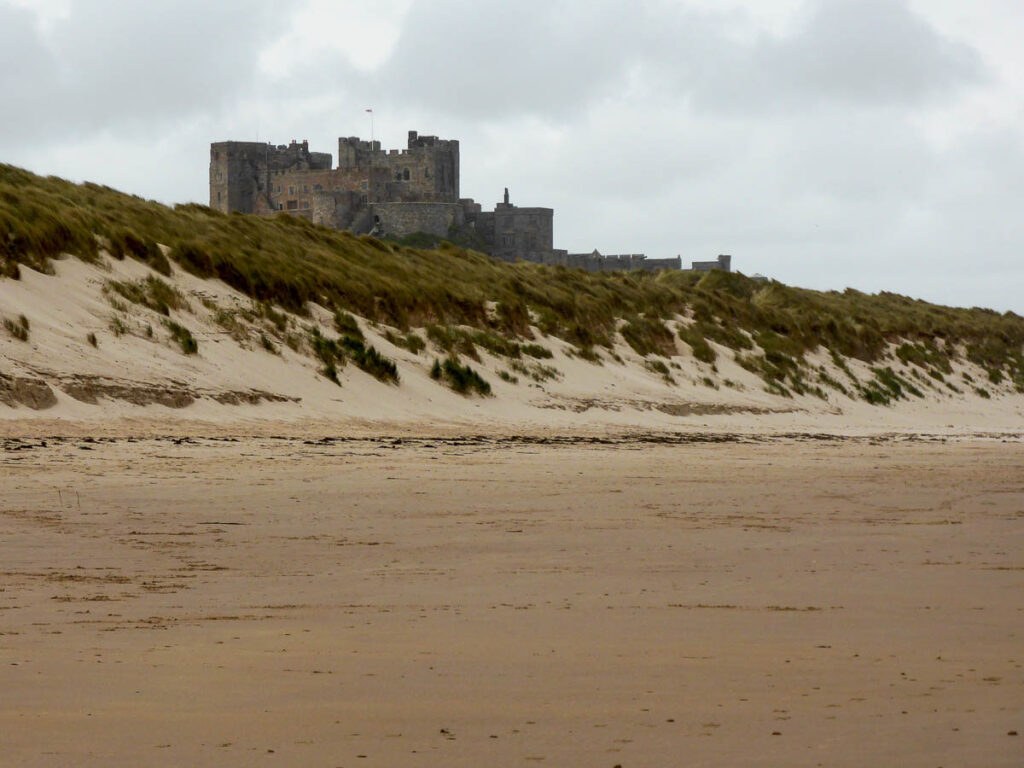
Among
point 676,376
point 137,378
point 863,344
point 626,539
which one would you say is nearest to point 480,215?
point 863,344

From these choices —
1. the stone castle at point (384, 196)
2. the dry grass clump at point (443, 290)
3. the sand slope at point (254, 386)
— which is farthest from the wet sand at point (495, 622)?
the stone castle at point (384, 196)

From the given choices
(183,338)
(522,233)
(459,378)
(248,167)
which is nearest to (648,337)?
(459,378)

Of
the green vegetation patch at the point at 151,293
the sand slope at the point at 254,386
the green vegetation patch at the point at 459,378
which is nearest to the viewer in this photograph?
the sand slope at the point at 254,386

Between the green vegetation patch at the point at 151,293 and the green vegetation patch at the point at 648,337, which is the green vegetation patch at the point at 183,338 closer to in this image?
the green vegetation patch at the point at 151,293

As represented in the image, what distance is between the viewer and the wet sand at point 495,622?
2994 mm

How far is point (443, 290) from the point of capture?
19344 millimetres

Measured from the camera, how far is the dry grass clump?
51.7 feet

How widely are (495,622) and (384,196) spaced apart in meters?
86.2

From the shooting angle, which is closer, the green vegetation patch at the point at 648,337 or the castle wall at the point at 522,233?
the green vegetation patch at the point at 648,337

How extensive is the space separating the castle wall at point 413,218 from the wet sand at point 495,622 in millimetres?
76341

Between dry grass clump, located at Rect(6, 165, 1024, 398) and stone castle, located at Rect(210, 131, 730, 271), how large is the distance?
174 ft

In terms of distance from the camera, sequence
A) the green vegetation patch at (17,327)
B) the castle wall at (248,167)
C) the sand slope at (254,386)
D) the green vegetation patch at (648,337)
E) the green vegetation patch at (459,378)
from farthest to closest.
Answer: the castle wall at (248,167) → the green vegetation patch at (648,337) → the green vegetation patch at (459,378) → the green vegetation patch at (17,327) → the sand slope at (254,386)

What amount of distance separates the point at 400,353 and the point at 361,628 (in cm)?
1208

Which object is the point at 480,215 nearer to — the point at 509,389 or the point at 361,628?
the point at 509,389
